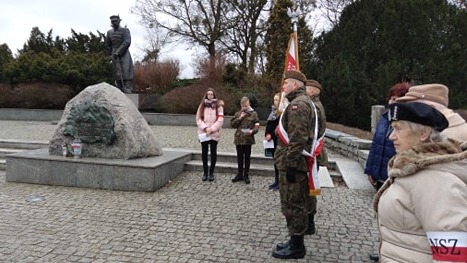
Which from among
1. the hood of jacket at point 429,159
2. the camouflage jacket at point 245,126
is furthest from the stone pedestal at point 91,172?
the hood of jacket at point 429,159

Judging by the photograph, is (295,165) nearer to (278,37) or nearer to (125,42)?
(125,42)

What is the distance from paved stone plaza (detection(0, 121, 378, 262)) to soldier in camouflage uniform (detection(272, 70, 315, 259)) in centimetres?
19

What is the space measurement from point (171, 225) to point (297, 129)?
205 centimetres

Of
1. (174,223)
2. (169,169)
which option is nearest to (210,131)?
(169,169)

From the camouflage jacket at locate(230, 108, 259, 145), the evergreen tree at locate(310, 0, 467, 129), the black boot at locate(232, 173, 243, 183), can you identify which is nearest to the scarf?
the camouflage jacket at locate(230, 108, 259, 145)

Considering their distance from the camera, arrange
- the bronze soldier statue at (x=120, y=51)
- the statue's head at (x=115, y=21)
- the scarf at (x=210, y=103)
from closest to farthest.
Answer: the scarf at (x=210, y=103), the statue's head at (x=115, y=21), the bronze soldier statue at (x=120, y=51)

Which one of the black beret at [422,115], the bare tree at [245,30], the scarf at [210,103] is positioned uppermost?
the bare tree at [245,30]

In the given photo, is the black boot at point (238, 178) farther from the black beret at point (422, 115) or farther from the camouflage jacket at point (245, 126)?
the black beret at point (422, 115)

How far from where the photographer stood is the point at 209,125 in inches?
286

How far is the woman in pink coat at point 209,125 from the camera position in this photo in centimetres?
718

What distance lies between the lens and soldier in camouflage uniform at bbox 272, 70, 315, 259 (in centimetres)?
387

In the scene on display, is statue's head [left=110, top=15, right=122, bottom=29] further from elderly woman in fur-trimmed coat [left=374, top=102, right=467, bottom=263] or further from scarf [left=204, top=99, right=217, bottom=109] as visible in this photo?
elderly woman in fur-trimmed coat [left=374, top=102, right=467, bottom=263]

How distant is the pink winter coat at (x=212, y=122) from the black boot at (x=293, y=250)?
3418 mm

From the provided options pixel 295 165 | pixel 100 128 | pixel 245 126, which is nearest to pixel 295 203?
pixel 295 165
